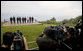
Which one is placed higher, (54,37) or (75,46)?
(54,37)

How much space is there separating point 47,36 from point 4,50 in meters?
0.86

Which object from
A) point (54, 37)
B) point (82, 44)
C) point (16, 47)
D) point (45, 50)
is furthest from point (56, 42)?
point (16, 47)

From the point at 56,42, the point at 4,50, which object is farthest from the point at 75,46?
the point at 4,50

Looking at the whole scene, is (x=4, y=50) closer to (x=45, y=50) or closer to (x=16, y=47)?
(x=16, y=47)

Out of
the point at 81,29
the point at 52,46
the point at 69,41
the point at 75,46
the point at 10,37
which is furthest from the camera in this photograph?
the point at 69,41

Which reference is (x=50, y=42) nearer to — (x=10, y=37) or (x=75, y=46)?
(x=10, y=37)

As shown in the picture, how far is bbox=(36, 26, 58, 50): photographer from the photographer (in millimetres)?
2306

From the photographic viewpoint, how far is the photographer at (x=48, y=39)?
7.57 feet

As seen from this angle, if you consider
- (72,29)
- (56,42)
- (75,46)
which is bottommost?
(75,46)

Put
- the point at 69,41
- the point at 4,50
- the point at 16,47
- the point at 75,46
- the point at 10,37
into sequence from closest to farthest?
the point at 16,47 < the point at 4,50 < the point at 10,37 < the point at 75,46 < the point at 69,41

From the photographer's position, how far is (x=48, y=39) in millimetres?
2357

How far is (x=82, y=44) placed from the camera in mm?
2779

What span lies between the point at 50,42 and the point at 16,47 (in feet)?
3.35

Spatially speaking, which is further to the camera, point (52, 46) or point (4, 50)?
point (52, 46)
